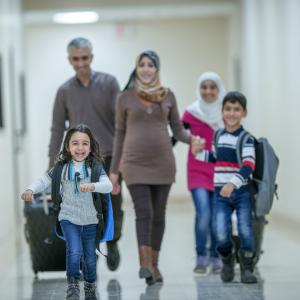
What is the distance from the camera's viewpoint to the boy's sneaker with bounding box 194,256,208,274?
513 cm

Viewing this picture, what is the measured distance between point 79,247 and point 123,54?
9.60 metres

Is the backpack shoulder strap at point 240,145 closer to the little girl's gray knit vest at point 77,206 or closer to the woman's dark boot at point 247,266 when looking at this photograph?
the woman's dark boot at point 247,266

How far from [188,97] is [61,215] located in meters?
9.58

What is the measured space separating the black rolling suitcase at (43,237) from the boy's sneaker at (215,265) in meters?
1.07

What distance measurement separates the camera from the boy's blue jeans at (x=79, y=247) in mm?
3498

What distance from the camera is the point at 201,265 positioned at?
517cm

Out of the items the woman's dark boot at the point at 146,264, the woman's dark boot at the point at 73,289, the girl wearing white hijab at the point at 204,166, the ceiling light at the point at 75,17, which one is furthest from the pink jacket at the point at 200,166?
the ceiling light at the point at 75,17

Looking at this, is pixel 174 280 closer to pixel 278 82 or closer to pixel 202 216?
pixel 202 216

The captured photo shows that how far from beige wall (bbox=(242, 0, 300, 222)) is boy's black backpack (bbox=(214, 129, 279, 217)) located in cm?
327

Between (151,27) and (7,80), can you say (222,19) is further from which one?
(7,80)

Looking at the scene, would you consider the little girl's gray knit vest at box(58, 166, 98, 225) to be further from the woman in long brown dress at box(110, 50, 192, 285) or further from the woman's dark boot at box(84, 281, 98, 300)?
the woman in long brown dress at box(110, 50, 192, 285)

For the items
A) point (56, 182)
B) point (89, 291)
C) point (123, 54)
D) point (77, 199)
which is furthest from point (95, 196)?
point (123, 54)

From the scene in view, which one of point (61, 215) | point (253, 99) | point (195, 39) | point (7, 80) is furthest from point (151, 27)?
point (61, 215)

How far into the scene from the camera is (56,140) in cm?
489
